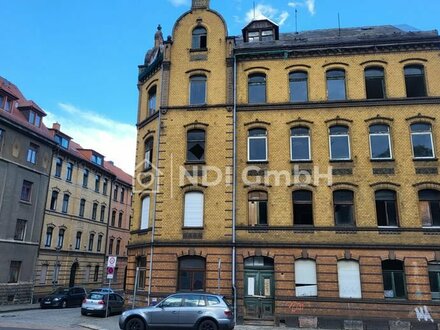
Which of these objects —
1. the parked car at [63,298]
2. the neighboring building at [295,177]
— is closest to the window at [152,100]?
the neighboring building at [295,177]

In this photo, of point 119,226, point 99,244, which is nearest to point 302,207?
point 99,244

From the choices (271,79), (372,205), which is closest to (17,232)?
(271,79)

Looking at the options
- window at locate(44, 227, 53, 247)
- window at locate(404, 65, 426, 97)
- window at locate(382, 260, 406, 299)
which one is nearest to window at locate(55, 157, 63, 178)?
window at locate(44, 227, 53, 247)

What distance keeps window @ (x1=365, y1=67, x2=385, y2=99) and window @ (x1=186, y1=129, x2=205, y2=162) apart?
383 inches

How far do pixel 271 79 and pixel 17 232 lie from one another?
2276 cm

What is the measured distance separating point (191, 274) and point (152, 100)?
11.2 m

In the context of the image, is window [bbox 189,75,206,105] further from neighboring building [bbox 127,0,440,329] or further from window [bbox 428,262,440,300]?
window [bbox 428,262,440,300]

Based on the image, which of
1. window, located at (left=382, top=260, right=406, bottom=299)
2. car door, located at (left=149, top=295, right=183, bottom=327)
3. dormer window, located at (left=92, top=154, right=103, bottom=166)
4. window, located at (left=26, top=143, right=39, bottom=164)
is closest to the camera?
car door, located at (left=149, top=295, right=183, bottom=327)

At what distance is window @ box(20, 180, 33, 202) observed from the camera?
101 ft

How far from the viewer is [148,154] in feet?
77.7

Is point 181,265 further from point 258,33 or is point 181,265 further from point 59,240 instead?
point 59,240

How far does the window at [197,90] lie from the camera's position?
906 inches

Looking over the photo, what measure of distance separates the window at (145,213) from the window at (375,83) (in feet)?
46.0

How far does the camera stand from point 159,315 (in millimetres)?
15062
